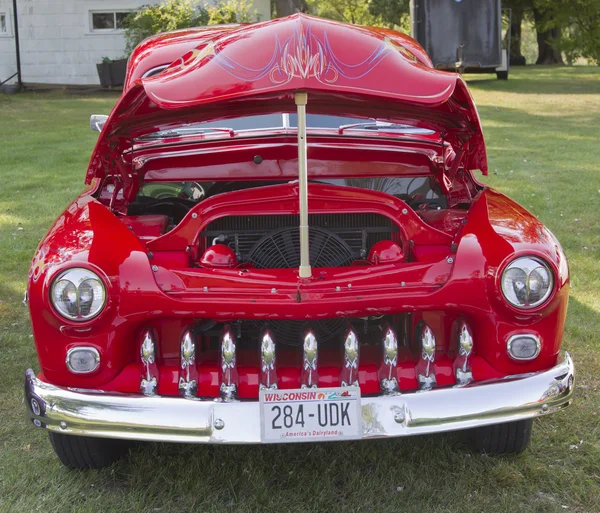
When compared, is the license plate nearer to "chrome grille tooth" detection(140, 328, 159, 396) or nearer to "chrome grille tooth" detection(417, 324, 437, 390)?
"chrome grille tooth" detection(417, 324, 437, 390)

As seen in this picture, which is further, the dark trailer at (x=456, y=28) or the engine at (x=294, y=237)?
the dark trailer at (x=456, y=28)

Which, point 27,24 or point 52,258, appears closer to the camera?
point 52,258

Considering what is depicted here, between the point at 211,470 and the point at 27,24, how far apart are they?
60.3 ft

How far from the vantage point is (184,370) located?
2297mm

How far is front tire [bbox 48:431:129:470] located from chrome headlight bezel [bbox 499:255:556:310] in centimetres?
147

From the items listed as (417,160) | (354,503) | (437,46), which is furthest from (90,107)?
(354,503)

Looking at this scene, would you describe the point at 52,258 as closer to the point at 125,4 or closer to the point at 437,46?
the point at 437,46

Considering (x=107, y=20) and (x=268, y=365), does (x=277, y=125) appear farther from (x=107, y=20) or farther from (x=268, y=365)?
(x=107, y=20)

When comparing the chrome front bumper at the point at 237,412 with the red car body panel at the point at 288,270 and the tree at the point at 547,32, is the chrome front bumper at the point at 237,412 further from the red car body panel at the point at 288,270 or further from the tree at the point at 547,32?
the tree at the point at 547,32

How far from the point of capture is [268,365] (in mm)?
2260

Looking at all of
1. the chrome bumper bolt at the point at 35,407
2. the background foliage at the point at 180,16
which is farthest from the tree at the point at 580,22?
the chrome bumper bolt at the point at 35,407

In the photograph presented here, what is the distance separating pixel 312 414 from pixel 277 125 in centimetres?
157

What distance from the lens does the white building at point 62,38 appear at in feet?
59.8

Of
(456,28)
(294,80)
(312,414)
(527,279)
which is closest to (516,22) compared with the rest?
(456,28)
